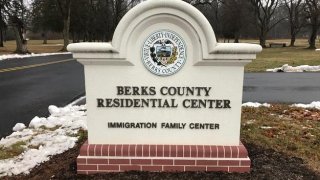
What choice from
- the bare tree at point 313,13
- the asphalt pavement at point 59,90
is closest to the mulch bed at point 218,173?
the asphalt pavement at point 59,90

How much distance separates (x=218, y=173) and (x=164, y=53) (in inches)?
61.1

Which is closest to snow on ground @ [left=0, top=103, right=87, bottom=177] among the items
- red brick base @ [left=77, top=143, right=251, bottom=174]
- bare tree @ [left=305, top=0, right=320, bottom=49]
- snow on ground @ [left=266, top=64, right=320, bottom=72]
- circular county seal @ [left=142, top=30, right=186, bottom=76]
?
red brick base @ [left=77, top=143, right=251, bottom=174]

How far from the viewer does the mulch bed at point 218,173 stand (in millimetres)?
4805

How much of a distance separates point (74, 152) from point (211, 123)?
2070mm

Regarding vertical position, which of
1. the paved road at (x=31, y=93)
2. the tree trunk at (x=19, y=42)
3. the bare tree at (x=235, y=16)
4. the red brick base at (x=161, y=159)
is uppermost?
the bare tree at (x=235, y=16)

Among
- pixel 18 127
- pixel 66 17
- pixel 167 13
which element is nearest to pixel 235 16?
pixel 66 17

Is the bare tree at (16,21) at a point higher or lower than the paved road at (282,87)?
higher

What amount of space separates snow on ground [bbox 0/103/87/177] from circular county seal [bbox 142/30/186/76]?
2.04 m

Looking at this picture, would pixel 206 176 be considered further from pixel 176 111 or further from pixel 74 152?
pixel 74 152

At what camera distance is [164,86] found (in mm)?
4957

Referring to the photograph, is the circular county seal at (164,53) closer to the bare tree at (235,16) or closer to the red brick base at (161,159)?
the red brick base at (161,159)

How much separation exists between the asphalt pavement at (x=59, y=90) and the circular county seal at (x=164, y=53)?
355 centimetres

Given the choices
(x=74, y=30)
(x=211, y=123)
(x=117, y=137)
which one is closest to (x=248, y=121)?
(x=211, y=123)

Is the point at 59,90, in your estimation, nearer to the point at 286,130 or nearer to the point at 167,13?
the point at 286,130
